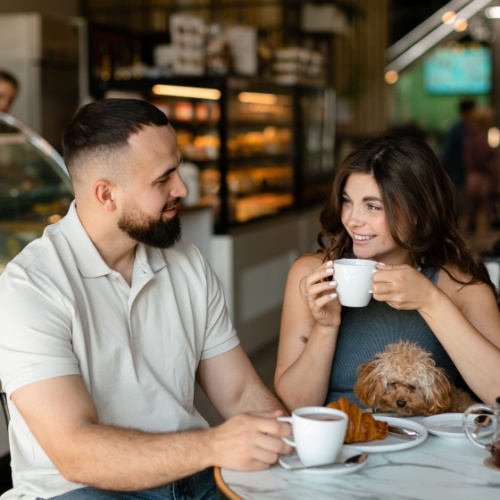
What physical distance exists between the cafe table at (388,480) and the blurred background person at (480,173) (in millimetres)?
8861

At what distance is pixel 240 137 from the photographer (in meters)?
6.23

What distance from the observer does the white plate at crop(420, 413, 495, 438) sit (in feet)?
5.70

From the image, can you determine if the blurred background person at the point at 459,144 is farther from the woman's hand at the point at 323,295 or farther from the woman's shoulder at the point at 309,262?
the woman's hand at the point at 323,295

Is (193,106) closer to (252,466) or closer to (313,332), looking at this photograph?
(313,332)

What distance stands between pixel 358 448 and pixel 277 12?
9212 millimetres

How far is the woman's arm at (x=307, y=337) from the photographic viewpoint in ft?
6.62

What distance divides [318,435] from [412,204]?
99cm

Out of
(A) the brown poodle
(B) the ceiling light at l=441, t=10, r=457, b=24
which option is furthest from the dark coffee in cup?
(B) the ceiling light at l=441, t=10, r=457, b=24

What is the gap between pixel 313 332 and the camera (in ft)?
7.29

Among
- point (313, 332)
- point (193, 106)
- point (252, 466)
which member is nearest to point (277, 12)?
point (193, 106)

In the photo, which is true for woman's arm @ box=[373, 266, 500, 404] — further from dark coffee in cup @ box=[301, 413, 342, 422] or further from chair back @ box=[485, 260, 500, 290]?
chair back @ box=[485, 260, 500, 290]

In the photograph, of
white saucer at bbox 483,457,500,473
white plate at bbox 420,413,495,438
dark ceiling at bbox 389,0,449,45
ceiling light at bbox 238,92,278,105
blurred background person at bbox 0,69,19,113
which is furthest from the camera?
dark ceiling at bbox 389,0,449,45

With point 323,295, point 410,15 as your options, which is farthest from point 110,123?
point 410,15

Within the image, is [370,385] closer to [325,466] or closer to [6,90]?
[325,466]
